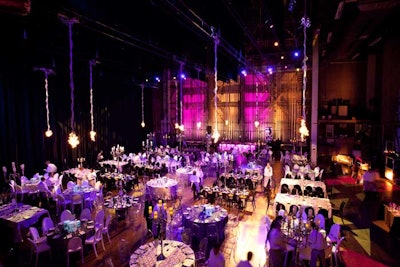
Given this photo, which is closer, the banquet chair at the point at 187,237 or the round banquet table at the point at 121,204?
the banquet chair at the point at 187,237

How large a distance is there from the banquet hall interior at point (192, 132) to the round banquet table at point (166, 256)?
4cm

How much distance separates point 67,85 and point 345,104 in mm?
17461

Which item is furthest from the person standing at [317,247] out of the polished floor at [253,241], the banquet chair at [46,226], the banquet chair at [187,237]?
the banquet chair at [46,226]

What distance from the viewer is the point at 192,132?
23.9 metres

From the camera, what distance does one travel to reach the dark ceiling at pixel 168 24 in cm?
680

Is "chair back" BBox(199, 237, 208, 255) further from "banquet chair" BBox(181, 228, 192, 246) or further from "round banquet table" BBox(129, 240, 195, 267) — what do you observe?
"round banquet table" BBox(129, 240, 195, 267)

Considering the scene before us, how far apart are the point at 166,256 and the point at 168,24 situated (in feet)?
23.8

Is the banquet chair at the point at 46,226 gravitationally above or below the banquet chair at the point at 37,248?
above

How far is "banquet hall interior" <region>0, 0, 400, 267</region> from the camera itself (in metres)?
6.65

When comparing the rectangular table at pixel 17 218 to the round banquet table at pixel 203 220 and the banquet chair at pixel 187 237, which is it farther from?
the banquet chair at pixel 187 237

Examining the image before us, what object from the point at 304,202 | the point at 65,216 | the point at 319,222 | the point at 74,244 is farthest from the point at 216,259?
the point at 65,216

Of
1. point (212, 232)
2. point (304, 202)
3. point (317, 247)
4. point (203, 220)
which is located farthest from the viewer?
point (304, 202)

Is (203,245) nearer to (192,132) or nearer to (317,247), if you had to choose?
(317,247)

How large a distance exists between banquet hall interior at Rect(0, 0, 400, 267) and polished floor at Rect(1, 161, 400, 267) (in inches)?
2.1
